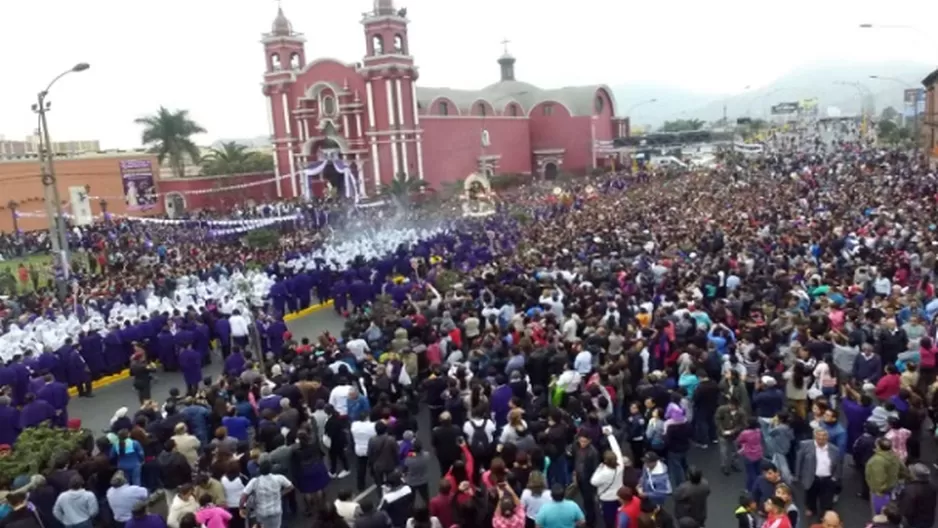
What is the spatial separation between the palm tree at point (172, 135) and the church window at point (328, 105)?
25.9 feet

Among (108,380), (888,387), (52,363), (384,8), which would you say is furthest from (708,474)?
(384,8)

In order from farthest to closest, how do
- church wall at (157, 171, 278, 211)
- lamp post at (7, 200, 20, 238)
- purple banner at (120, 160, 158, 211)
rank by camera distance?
church wall at (157, 171, 278, 211)
purple banner at (120, 160, 158, 211)
lamp post at (7, 200, 20, 238)

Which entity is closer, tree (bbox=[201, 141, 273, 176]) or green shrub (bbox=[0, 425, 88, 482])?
green shrub (bbox=[0, 425, 88, 482])

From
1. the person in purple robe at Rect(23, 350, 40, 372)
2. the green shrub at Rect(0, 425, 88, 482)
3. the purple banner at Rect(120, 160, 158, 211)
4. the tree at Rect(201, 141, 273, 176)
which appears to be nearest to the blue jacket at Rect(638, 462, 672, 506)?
the green shrub at Rect(0, 425, 88, 482)

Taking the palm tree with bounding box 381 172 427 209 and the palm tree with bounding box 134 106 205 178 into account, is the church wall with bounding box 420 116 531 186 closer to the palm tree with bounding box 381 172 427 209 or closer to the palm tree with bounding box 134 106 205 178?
the palm tree with bounding box 381 172 427 209

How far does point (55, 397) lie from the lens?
10.1m

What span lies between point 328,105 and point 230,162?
22.1ft

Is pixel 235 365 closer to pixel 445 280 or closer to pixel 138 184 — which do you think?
pixel 445 280

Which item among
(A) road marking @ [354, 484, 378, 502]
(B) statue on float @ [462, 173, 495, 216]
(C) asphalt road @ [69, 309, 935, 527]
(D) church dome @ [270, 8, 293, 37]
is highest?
(D) church dome @ [270, 8, 293, 37]

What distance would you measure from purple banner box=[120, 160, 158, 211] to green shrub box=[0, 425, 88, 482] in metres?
37.4

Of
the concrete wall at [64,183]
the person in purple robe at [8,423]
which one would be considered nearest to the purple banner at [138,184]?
the concrete wall at [64,183]

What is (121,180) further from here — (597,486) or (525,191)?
(597,486)

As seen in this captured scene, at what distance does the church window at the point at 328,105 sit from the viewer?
4409 centimetres

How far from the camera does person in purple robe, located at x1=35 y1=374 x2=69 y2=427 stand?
9977mm
